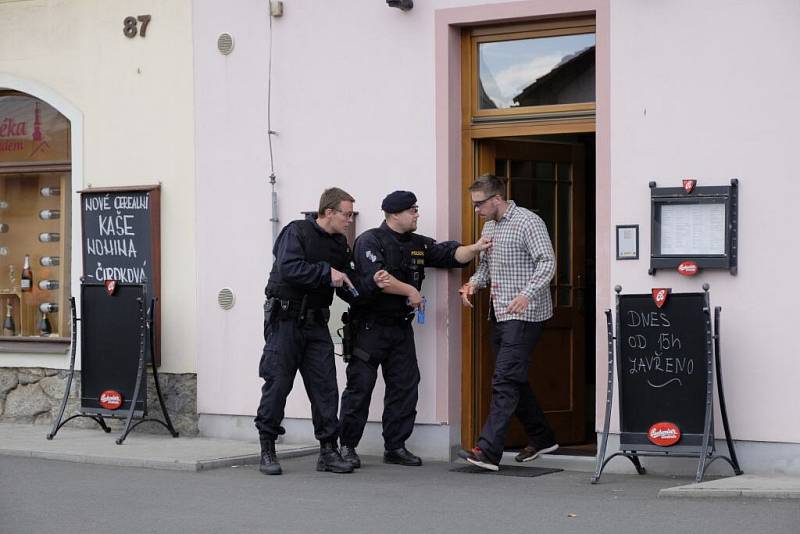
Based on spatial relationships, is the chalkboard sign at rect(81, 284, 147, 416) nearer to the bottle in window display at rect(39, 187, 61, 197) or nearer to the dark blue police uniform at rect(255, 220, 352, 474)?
the bottle in window display at rect(39, 187, 61, 197)

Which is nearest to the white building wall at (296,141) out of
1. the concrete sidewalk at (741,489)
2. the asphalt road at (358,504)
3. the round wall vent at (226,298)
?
the round wall vent at (226,298)

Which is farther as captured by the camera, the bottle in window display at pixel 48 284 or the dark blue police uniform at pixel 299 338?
the bottle in window display at pixel 48 284

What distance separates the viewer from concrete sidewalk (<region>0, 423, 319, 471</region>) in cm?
978

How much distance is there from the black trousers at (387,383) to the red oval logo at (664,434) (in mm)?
1831

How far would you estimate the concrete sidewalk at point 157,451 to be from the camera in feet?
31.8

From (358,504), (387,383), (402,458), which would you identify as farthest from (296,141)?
(358,504)

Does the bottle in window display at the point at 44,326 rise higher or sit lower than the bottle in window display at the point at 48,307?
lower

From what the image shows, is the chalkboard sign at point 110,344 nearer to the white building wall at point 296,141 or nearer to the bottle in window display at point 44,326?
the white building wall at point 296,141

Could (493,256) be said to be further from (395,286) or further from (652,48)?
(652,48)

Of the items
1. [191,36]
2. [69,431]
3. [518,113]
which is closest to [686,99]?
[518,113]

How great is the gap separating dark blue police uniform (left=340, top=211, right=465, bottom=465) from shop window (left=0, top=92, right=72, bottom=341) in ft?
11.6

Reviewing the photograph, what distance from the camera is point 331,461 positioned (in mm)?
9438

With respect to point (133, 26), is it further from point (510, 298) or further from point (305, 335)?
point (510, 298)

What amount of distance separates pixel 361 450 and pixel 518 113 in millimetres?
2787
